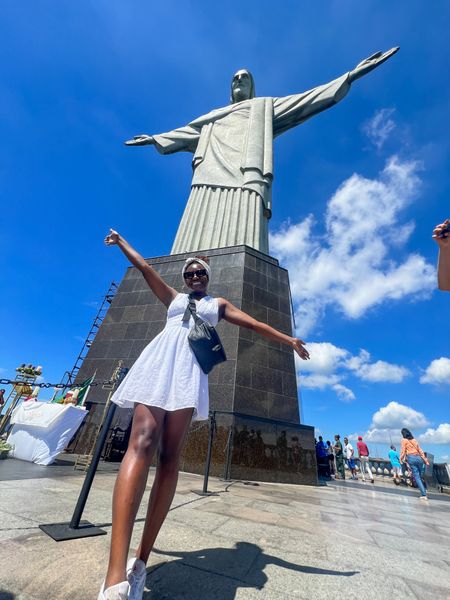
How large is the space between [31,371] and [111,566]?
7.67m

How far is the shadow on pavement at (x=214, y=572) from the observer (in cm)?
146

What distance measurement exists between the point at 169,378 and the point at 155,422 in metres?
0.24

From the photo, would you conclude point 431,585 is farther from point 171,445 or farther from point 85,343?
point 85,343

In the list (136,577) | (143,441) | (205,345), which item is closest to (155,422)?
(143,441)

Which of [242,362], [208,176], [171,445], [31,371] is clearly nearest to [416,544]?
[171,445]

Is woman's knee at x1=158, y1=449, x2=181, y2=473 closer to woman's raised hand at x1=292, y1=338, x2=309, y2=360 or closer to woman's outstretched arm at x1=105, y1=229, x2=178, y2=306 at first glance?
woman's outstretched arm at x1=105, y1=229, x2=178, y2=306

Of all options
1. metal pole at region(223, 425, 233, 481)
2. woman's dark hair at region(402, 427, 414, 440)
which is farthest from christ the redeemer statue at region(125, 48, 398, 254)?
woman's dark hair at region(402, 427, 414, 440)

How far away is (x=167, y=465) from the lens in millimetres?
1595

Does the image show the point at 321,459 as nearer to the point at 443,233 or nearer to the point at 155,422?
the point at 443,233

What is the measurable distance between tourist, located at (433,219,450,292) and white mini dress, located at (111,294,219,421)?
171 centimetres

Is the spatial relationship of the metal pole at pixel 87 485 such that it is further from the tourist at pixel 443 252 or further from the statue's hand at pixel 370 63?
the statue's hand at pixel 370 63

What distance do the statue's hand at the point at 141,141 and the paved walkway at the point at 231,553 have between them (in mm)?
15245

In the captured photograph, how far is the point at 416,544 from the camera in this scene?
2807 mm

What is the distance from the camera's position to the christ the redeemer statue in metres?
11.0
